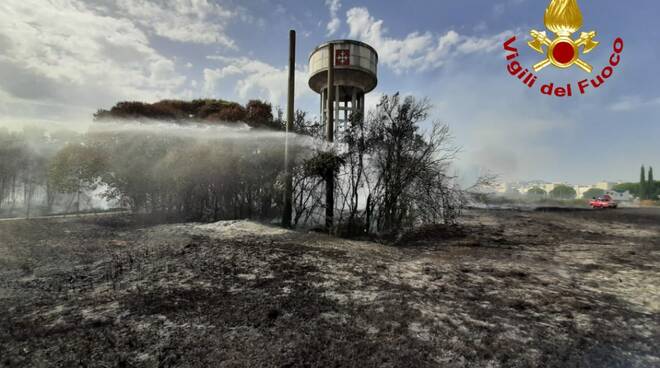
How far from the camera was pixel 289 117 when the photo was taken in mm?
10156

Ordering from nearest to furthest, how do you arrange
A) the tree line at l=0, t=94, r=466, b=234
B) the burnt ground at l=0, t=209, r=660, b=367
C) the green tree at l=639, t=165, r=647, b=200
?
the burnt ground at l=0, t=209, r=660, b=367 < the tree line at l=0, t=94, r=466, b=234 < the green tree at l=639, t=165, r=647, b=200

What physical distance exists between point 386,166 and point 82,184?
17038 millimetres

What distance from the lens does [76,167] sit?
43.6 ft

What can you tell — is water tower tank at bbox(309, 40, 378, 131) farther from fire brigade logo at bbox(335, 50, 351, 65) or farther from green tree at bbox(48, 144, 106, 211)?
green tree at bbox(48, 144, 106, 211)

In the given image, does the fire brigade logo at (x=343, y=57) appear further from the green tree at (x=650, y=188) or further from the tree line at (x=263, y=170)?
the green tree at (x=650, y=188)

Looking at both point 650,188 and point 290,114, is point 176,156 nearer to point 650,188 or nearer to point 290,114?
point 290,114

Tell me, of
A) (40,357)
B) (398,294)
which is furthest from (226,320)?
(398,294)

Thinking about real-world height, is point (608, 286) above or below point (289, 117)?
below

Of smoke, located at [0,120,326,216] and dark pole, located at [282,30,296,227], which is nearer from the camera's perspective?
dark pole, located at [282,30,296,227]

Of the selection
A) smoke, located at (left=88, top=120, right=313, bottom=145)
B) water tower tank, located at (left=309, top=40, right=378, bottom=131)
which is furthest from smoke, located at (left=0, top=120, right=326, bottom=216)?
water tower tank, located at (left=309, top=40, right=378, bottom=131)

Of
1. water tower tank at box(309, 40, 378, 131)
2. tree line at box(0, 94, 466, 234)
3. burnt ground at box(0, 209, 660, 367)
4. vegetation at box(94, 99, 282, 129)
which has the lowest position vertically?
burnt ground at box(0, 209, 660, 367)

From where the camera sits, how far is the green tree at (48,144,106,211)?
42.3 feet

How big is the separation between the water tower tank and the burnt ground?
9122mm

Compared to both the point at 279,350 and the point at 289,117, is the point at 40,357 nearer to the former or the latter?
the point at 279,350
